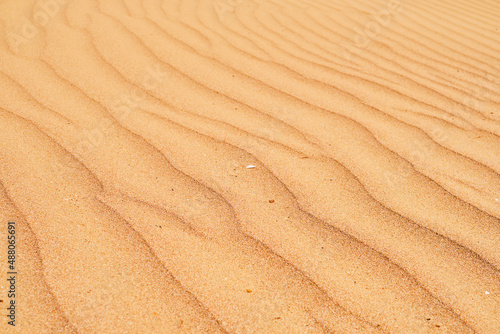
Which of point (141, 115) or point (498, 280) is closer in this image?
point (498, 280)

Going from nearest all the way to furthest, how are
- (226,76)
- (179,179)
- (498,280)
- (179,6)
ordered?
1. (498,280)
2. (179,179)
3. (226,76)
4. (179,6)

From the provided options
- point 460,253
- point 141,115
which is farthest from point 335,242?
point 141,115

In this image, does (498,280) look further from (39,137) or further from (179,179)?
(39,137)

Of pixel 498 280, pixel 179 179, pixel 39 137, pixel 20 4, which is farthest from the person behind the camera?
pixel 20 4

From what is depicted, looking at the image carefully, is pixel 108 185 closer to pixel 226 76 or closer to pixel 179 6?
pixel 226 76

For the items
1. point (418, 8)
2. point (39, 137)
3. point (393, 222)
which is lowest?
point (39, 137)

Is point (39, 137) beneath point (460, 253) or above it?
beneath
